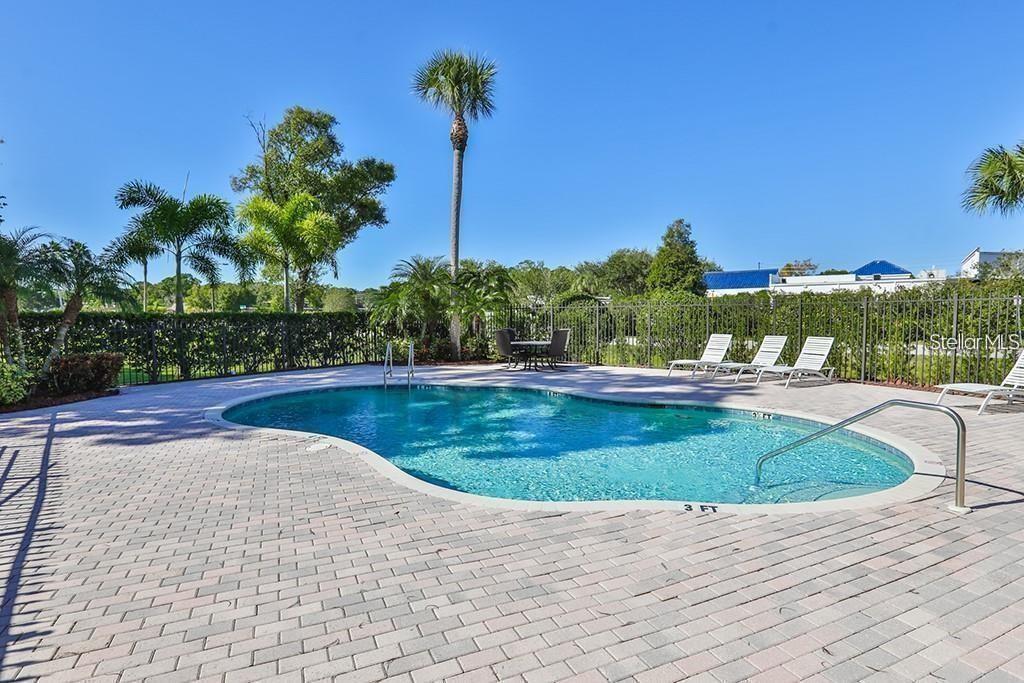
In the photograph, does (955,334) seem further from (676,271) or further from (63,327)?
(676,271)

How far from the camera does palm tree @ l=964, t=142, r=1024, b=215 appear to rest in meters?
11.7

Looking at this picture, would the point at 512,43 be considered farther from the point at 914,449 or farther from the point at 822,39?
the point at 914,449

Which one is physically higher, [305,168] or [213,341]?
[305,168]

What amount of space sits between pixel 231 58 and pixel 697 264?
3439cm

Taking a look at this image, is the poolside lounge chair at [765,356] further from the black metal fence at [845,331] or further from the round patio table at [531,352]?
the round patio table at [531,352]

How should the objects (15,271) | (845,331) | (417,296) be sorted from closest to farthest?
(15,271) < (845,331) < (417,296)

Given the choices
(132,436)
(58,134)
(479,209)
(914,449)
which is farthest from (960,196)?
(58,134)

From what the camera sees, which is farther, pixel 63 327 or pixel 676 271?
pixel 676 271

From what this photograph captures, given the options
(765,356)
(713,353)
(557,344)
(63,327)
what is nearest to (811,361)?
(765,356)

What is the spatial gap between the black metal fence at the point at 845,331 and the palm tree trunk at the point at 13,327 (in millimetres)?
11380

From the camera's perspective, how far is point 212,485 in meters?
5.04

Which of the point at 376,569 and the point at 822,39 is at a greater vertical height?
the point at 822,39

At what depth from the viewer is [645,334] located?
1588 centimetres

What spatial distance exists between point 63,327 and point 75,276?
1207 mm
